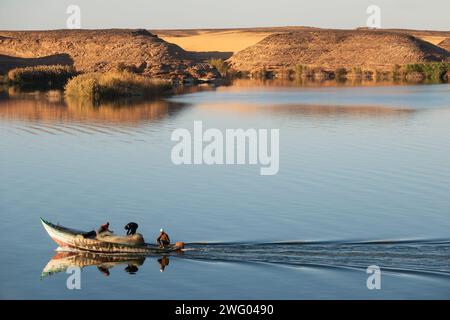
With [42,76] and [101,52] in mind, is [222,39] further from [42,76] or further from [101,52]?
[42,76]

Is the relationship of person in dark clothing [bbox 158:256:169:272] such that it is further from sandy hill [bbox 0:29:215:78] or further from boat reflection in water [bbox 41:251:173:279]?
sandy hill [bbox 0:29:215:78]

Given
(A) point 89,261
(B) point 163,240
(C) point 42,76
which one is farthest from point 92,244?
(C) point 42,76

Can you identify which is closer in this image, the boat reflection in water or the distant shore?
the boat reflection in water

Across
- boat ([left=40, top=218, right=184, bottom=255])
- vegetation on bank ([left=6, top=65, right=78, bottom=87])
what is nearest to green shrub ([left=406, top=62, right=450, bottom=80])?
vegetation on bank ([left=6, top=65, right=78, bottom=87])

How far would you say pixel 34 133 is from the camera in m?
36.7

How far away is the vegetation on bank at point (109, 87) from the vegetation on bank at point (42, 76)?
460 inches

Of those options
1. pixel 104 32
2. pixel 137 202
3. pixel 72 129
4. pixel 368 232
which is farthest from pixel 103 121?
pixel 104 32

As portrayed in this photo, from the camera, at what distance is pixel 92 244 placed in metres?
17.8

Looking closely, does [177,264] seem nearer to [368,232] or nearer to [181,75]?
[368,232]

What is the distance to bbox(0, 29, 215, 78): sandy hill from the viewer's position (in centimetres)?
8794

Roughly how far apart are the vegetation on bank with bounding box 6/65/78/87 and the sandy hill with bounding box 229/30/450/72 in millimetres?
37610

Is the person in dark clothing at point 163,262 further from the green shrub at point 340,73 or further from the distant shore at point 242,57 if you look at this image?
the green shrub at point 340,73

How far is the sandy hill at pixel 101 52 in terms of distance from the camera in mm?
87938
